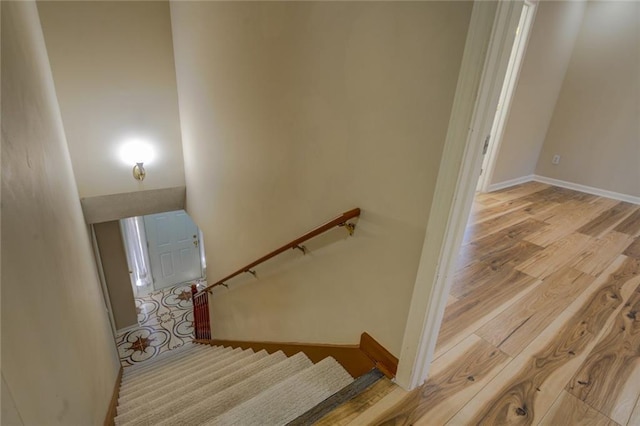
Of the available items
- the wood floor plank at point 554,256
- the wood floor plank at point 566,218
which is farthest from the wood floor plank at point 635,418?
the wood floor plank at point 566,218

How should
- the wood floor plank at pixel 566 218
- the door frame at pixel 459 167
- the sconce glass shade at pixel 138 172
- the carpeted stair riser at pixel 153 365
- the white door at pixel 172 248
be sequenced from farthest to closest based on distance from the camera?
the white door at pixel 172 248 → the sconce glass shade at pixel 138 172 → the carpeted stair riser at pixel 153 365 → the wood floor plank at pixel 566 218 → the door frame at pixel 459 167

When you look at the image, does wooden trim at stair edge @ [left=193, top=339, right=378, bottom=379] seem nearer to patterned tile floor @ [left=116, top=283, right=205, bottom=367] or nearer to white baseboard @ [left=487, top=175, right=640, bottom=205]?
patterned tile floor @ [left=116, top=283, right=205, bottom=367]

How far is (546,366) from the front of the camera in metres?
1.41

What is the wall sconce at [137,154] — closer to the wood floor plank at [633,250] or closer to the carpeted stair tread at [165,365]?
the carpeted stair tread at [165,365]

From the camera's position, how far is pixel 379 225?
1.25 meters

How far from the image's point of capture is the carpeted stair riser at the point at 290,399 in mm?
1332

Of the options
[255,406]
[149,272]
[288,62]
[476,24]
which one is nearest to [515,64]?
[288,62]

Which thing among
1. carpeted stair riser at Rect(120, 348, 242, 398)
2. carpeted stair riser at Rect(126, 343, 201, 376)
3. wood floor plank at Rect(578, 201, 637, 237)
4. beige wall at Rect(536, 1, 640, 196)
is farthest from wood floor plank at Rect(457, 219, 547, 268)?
carpeted stair riser at Rect(126, 343, 201, 376)

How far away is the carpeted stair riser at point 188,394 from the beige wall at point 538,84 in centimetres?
360

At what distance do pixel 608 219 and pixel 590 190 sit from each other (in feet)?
3.79

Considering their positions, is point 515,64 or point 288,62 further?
point 515,64

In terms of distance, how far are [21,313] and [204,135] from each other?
2.41 metres

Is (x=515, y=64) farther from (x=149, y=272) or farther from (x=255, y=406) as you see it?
(x=149, y=272)

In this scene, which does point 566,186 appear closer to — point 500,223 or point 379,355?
point 500,223
